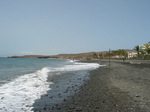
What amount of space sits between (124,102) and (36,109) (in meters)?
3.89

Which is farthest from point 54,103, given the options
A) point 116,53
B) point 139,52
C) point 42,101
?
point 116,53

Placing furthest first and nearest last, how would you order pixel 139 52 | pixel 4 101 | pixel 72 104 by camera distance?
pixel 139 52 → pixel 4 101 → pixel 72 104

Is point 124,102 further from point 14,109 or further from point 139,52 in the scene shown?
point 139,52

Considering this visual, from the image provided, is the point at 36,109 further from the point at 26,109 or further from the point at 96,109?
the point at 96,109

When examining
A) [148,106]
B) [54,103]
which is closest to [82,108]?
[54,103]

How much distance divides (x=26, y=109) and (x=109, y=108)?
11.2ft

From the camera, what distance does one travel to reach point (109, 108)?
623 cm

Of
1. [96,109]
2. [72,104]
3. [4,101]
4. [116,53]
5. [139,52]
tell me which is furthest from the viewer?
[116,53]

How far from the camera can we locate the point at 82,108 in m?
6.34

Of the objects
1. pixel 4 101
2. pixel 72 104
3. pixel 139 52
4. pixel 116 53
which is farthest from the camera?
pixel 116 53

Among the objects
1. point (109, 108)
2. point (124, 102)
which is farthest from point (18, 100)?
point (124, 102)

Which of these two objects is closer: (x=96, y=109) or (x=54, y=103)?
(x=96, y=109)

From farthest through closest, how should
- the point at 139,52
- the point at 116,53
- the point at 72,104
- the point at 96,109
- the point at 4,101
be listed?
the point at 116,53 → the point at 139,52 → the point at 4,101 → the point at 72,104 → the point at 96,109

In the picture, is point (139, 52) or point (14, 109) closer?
point (14, 109)
